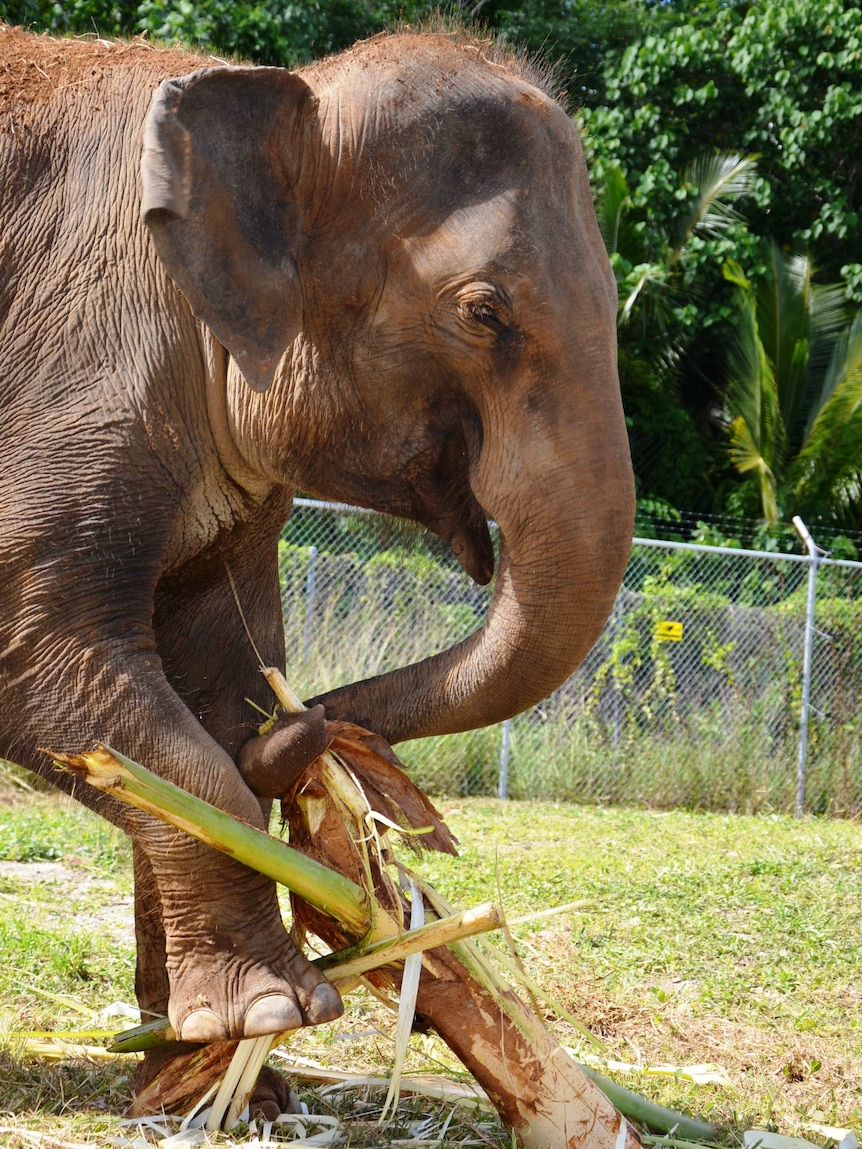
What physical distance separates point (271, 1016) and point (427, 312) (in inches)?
52.6

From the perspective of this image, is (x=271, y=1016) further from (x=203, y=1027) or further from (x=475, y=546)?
(x=475, y=546)

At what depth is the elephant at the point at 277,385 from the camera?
254cm

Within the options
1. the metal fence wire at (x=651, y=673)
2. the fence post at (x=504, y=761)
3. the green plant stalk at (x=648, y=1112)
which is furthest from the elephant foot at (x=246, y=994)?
the fence post at (x=504, y=761)

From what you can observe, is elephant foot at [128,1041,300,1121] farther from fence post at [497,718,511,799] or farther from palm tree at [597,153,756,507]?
palm tree at [597,153,756,507]

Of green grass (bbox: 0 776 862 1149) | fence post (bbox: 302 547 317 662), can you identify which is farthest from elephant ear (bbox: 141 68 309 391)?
fence post (bbox: 302 547 317 662)

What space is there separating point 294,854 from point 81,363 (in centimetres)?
103

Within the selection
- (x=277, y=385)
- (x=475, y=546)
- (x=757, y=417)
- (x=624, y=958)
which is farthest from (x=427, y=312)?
(x=757, y=417)

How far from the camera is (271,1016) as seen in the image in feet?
8.27

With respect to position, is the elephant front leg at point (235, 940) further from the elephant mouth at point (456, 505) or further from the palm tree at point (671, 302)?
the palm tree at point (671, 302)

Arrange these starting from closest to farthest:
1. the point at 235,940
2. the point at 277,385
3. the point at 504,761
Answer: the point at 235,940 < the point at 277,385 < the point at 504,761

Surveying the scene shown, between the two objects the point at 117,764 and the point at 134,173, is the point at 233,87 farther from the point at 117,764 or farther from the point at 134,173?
the point at 117,764

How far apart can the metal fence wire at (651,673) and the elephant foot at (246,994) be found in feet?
23.0

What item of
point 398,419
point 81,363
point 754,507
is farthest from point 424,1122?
point 754,507

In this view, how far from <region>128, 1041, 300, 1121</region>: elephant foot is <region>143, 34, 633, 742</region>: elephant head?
767 millimetres
